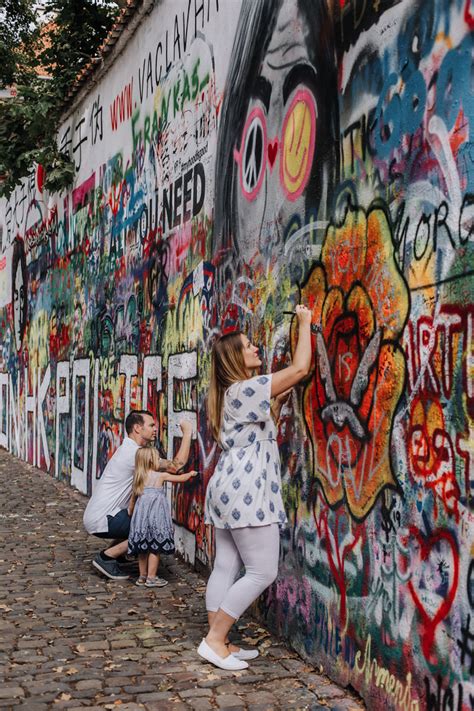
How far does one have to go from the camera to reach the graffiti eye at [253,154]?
20.2 ft

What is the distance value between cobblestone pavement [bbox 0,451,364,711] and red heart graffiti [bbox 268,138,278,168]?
306cm

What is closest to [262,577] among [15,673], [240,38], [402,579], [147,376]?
[402,579]

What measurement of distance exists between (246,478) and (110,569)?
2.84 m

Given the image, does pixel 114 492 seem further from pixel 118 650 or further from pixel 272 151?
pixel 272 151

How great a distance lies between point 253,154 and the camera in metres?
6.31

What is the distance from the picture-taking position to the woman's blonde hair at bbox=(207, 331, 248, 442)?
16.7 ft

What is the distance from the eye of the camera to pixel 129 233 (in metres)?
10.2

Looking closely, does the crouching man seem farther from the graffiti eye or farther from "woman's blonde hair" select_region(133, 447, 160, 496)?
the graffiti eye

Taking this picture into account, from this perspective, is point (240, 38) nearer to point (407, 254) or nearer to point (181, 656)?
point (407, 254)

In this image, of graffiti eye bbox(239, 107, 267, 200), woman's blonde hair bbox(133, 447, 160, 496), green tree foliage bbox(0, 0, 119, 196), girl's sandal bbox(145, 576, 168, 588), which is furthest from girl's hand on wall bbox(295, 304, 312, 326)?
green tree foliage bbox(0, 0, 119, 196)

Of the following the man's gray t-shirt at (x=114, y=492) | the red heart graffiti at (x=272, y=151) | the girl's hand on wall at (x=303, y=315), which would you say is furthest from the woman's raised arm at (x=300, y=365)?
the man's gray t-shirt at (x=114, y=492)

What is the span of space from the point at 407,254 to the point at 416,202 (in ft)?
0.77

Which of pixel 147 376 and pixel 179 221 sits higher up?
pixel 179 221

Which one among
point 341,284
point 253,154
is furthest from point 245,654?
point 253,154
